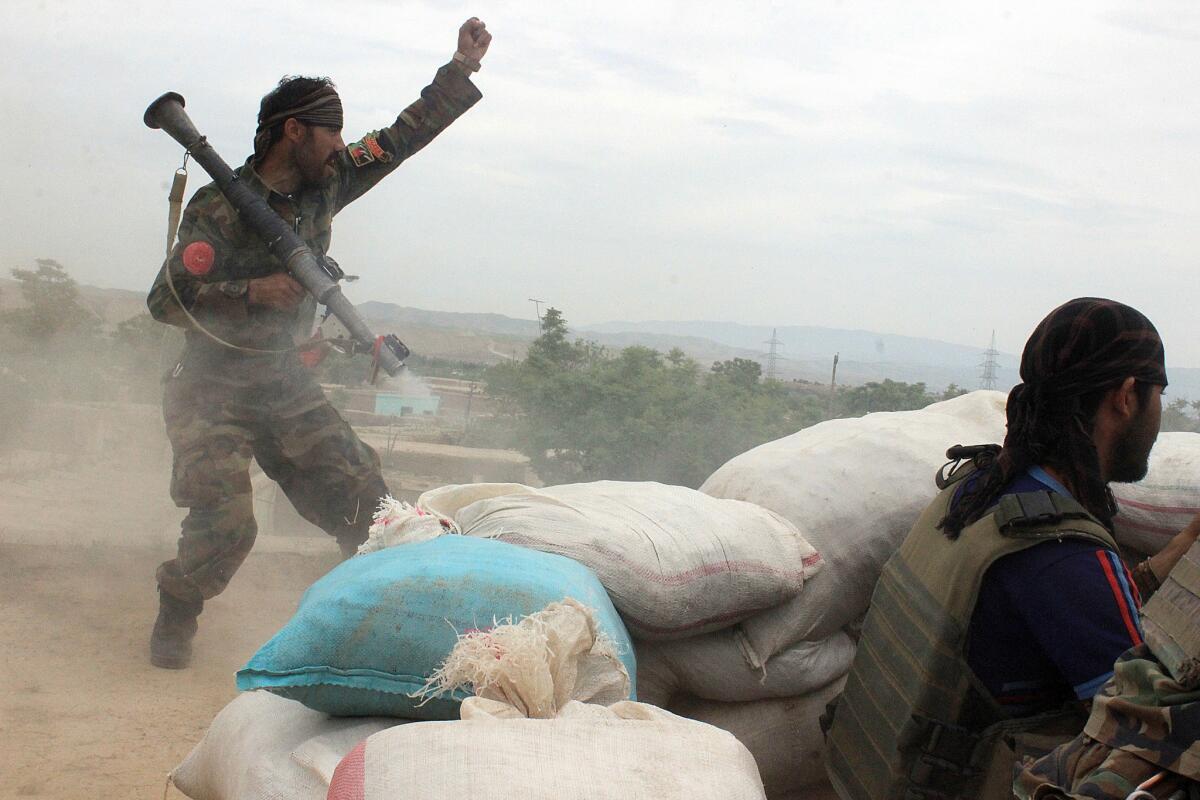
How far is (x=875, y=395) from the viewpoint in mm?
7934

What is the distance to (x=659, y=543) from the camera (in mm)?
2109

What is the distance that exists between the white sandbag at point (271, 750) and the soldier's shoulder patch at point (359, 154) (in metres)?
2.12

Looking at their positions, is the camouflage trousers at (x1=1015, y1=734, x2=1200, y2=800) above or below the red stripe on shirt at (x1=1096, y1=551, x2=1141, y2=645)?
below

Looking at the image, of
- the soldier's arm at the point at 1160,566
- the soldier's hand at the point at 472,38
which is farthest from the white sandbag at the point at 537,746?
the soldier's hand at the point at 472,38

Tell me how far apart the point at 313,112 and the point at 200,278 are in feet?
2.00

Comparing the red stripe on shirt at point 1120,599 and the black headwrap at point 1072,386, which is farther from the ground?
the black headwrap at point 1072,386

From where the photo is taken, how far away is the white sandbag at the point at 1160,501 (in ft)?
7.97

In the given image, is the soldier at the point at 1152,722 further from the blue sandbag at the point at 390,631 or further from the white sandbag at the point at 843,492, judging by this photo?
the white sandbag at the point at 843,492

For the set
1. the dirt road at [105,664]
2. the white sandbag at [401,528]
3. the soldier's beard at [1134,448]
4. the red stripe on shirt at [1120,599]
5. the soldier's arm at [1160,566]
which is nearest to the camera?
the red stripe on shirt at [1120,599]

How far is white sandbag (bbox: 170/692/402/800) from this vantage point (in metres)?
1.56

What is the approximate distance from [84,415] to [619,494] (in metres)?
6.95

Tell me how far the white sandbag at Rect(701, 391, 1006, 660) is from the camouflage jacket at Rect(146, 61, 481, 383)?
1.62 metres

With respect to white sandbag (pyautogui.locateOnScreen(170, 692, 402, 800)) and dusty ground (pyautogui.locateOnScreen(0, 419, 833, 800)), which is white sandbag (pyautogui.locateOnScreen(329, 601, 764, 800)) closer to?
white sandbag (pyautogui.locateOnScreen(170, 692, 402, 800))

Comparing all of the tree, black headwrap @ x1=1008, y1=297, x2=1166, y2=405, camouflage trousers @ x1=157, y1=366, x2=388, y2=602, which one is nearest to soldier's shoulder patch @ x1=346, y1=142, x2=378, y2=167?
camouflage trousers @ x1=157, y1=366, x2=388, y2=602
